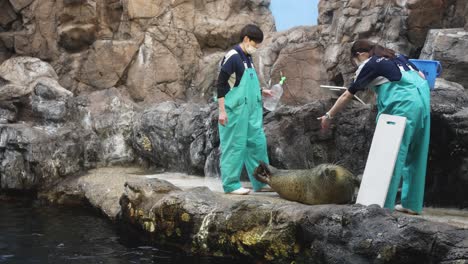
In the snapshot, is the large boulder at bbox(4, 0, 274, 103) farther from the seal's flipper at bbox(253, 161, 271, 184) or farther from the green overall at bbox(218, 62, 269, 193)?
the seal's flipper at bbox(253, 161, 271, 184)

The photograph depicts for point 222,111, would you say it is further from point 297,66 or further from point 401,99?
point 297,66

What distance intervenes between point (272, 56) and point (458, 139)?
7.24 meters

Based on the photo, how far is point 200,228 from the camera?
5.23m

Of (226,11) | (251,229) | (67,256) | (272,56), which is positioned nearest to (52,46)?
(226,11)

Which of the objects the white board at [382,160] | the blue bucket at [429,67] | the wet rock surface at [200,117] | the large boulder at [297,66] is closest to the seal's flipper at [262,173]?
the wet rock surface at [200,117]

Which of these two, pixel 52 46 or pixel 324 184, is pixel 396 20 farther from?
pixel 52 46

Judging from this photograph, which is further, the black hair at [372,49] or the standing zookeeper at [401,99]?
the black hair at [372,49]

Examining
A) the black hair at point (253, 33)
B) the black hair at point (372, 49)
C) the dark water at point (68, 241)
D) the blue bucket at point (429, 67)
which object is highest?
the black hair at point (253, 33)

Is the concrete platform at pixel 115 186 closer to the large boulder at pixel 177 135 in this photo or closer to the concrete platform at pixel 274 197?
the concrete platform at pixel 274 197

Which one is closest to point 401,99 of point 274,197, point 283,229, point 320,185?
point 320,185

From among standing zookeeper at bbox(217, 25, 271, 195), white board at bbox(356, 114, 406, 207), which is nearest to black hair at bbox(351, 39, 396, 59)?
white board at bbox(356, 114, 406, 207)

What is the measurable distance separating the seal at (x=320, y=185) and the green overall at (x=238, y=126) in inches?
22.2

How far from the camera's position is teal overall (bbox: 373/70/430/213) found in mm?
5051

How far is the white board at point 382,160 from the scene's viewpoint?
5.00 meters
